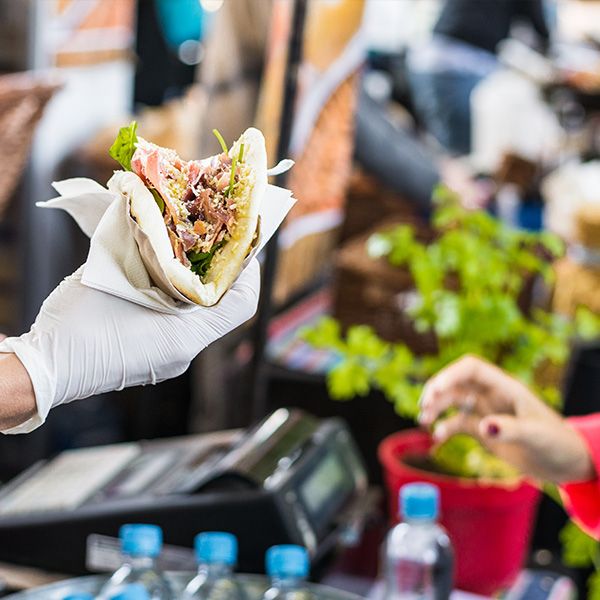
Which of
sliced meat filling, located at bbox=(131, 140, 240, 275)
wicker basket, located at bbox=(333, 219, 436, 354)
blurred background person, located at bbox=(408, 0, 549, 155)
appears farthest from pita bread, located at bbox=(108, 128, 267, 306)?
blurred background person, located at bbox=(408, 0, 549, 155)

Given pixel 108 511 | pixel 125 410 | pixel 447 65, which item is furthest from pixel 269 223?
pixel 447 65

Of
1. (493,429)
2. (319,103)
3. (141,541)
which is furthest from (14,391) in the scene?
(319,103)

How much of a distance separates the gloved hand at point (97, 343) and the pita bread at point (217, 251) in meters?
0.02

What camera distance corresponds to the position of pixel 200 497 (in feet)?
5.63

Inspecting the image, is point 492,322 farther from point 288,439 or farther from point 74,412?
point 74,412

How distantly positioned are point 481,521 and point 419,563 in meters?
0.18

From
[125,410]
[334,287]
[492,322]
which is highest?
[492,322]

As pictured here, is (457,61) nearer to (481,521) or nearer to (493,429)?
(481,521)

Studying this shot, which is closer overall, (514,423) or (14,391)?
(14,391)

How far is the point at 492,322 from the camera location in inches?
78.3

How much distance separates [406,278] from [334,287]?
19 centimetres

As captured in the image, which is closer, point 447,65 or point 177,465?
point 177,465

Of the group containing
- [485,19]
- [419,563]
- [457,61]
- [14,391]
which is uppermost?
[14,391]

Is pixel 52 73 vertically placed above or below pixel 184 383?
above
